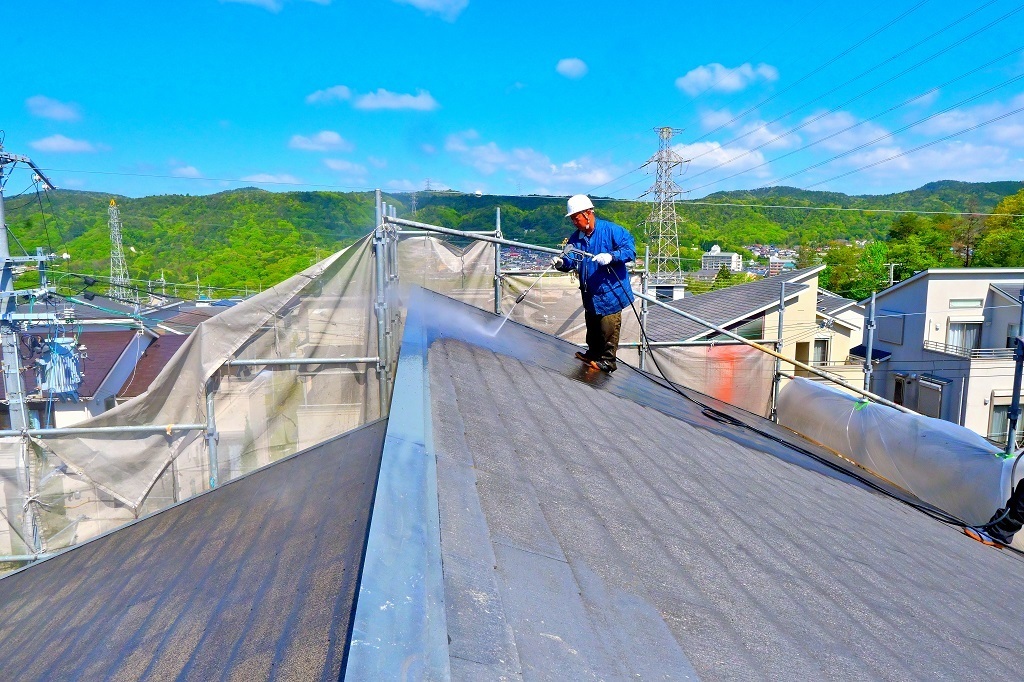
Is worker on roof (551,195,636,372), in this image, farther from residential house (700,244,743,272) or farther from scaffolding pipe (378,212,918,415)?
residential house (700,244,743,272)

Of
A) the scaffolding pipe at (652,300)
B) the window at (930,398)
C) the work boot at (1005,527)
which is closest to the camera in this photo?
the scaffolding pipe at (652,300)

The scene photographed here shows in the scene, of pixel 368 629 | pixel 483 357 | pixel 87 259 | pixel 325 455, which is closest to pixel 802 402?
pixel 483 357

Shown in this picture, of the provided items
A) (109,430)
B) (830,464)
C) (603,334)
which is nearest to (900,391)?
(830,464)

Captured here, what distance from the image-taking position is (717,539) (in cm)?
229

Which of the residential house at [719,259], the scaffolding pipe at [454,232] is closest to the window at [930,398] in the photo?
the scaffolding pipe at [454,232]

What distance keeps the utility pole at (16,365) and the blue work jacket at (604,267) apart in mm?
5539

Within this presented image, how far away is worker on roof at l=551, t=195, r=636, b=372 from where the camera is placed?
523 cm

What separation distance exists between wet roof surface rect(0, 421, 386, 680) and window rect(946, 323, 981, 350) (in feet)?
78.0

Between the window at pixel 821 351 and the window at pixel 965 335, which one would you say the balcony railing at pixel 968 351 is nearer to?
the window at pixel 965 335

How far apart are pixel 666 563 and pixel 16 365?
869 centimetres

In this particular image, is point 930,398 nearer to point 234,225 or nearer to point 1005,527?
point 1005,527

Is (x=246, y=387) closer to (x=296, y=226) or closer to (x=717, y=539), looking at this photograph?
(x=717, y=539)

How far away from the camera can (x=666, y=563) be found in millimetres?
1896

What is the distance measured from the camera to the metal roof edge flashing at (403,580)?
905 mm
